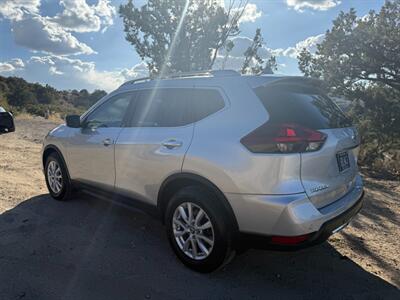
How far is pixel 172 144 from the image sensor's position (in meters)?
3.42

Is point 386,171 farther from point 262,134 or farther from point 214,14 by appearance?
point 262,134

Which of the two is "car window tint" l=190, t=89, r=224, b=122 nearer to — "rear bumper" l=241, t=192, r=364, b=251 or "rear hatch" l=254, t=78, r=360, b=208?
"rear hatch" l=254, t=78, r=360, b=208

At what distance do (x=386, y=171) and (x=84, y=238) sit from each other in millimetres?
8388

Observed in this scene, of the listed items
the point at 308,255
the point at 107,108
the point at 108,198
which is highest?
the point at 107,108

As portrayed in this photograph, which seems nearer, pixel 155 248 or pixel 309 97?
pixel 309 97

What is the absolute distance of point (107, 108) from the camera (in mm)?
4570

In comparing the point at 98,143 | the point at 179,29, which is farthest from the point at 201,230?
the point at 179,29

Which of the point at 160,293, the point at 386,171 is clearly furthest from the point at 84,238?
the point at 386,171

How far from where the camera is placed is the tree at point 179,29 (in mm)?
12328

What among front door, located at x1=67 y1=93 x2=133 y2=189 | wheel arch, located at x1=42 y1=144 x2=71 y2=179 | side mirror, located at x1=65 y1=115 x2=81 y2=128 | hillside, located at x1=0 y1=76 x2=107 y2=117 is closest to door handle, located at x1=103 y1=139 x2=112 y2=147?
front door, located at x1=67 y1=93 x2=133 y2=189

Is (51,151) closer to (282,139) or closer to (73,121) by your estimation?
(73,121)

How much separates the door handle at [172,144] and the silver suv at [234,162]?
0.04ft

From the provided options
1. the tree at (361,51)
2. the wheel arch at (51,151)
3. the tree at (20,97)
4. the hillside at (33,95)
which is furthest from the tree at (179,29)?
the tree at (20,97)

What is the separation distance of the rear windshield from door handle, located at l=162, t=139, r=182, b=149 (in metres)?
0.85
